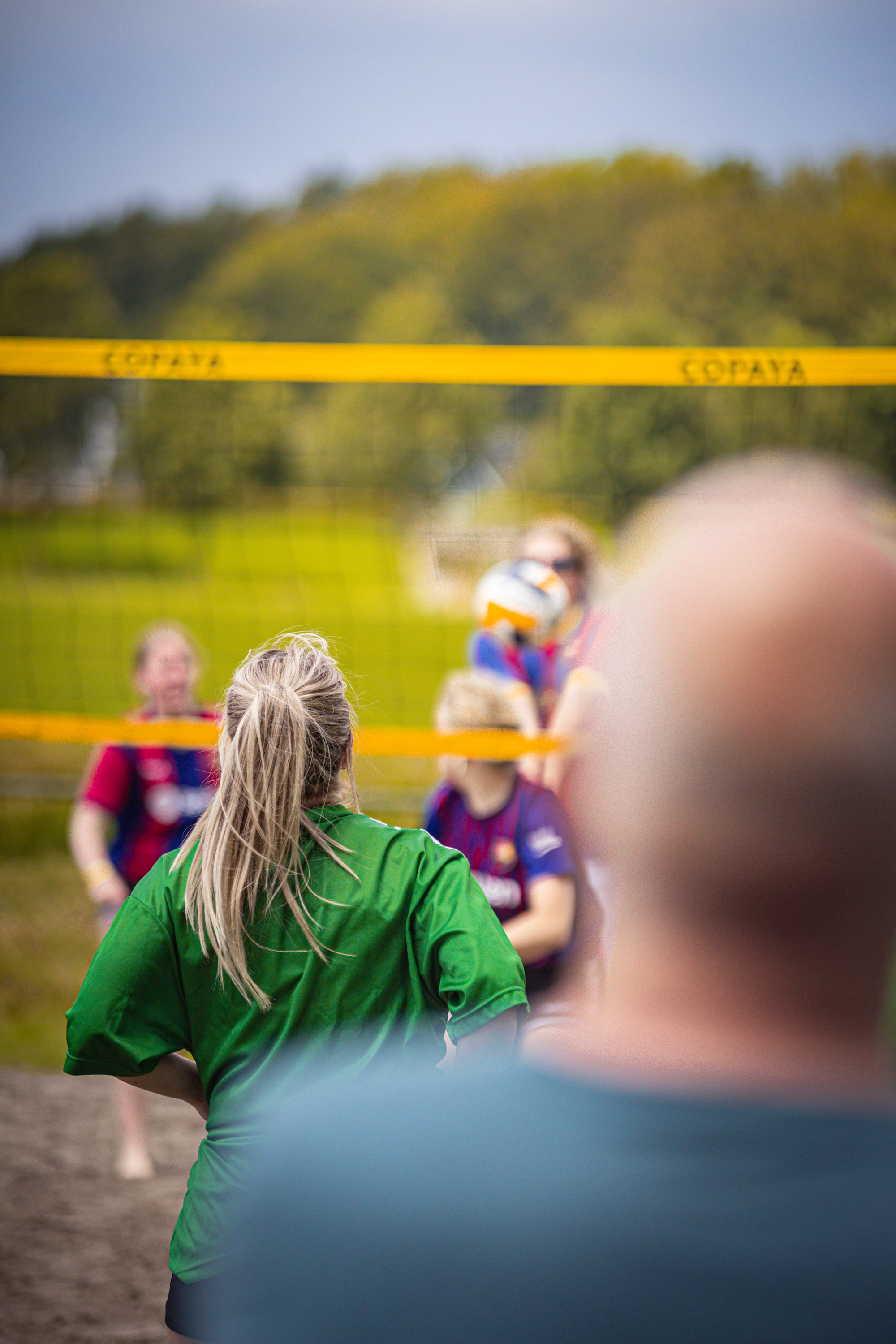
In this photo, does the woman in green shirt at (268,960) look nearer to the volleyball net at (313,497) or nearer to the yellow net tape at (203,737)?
the yellow net tape at (203,737)

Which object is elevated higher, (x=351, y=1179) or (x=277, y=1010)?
(x=351, y=1179)

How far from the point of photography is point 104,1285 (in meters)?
3.22

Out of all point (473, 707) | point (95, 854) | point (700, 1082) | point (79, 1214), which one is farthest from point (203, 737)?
point (700, 1082)

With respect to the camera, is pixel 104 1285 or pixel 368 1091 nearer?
pixel 368 1091

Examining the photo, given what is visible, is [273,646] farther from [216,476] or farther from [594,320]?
[594,320]

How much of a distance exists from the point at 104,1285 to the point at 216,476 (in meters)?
21.7

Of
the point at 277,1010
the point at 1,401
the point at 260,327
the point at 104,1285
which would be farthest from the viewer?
the point at 260,327

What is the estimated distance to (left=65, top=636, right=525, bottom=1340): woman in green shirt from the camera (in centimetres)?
164

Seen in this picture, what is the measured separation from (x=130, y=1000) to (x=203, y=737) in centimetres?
202

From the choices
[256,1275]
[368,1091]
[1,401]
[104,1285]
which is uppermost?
[1,401]

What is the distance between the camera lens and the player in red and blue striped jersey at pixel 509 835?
304cm

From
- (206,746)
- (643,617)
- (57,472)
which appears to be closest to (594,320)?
(57,472)

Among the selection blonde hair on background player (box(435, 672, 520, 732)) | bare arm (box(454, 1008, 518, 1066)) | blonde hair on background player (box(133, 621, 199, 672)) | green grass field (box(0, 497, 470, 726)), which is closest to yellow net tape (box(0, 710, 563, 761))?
blonde hair on background player (box(435, 672, 520, 732))

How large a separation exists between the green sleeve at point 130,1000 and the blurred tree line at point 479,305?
206 inches
